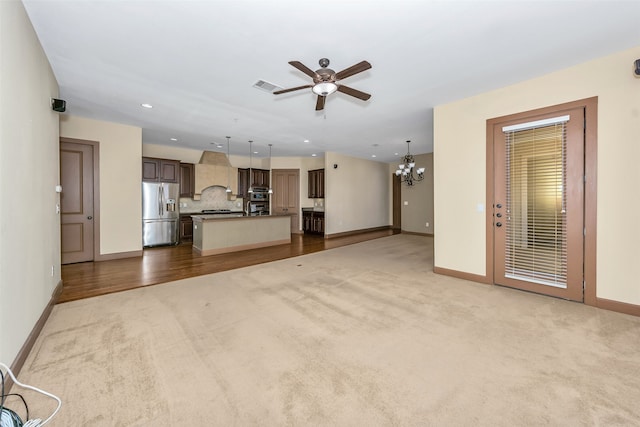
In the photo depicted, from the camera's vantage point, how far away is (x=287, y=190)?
9328 mm

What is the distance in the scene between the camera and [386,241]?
7.70 meters

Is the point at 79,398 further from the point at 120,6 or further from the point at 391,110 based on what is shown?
the point at 391,110

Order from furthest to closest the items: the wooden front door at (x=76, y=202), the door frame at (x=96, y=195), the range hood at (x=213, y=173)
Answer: the range hood at (x=213, y=173)
the door frame at (x=96, y=195)
the wooden front door at (x=76, y=202)

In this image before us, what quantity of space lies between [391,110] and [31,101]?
4.53 metres

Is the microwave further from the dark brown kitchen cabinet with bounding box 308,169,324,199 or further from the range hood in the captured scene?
the dark brown kitchen cabinet with bounding box 308,169,324,199

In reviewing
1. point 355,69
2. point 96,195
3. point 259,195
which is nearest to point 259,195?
point 259,195


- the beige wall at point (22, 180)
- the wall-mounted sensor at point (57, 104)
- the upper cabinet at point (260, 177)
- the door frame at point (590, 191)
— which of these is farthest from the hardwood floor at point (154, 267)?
the door frame at point (590, 191)

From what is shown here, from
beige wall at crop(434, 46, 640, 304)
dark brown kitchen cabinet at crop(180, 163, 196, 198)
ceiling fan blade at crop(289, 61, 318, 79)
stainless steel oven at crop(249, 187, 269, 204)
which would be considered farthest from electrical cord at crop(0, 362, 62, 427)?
stainless steel oven at crop(249, 187, 269, 204)

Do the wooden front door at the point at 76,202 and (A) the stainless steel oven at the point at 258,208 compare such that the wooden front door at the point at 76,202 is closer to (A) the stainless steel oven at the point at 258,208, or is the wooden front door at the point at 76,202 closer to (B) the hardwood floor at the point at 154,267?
(B) the hardwood floor at the point at 154,267

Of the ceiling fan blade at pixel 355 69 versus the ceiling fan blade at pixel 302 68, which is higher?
the ceiling fan blade at pixel 355 69

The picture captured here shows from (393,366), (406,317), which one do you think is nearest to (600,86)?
(406,317)

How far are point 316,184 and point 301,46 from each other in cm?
639

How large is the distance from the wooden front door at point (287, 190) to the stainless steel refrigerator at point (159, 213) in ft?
10.5

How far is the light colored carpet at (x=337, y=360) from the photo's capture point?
1.56 meters
